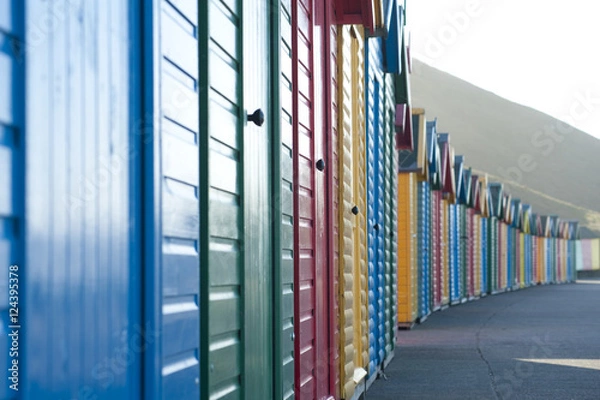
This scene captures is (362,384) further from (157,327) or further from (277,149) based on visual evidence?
(157,327)

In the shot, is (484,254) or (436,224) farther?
(484,254)

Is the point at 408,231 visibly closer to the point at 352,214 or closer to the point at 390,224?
the point at 390,224

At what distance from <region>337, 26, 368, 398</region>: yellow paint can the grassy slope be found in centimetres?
12828

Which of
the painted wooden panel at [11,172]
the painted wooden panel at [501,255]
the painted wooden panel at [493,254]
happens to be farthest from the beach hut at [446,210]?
the painted wooden panel at [11,172]

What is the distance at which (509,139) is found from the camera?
154125 millimetres

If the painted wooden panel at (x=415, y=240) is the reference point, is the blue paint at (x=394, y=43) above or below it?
above

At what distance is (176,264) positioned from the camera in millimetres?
3248

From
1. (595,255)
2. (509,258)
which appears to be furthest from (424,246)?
(595,255)

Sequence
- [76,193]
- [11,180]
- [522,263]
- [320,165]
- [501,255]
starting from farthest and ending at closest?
1. [522,263]
2. [501,255]
3. [320,165]
4. [76,193]
5. [11,180]

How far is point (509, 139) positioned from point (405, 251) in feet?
454

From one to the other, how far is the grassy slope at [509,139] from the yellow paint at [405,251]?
389 feet

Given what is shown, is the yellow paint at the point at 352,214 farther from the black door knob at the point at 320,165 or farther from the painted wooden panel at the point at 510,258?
the painted wooden panel at the point at 510,258

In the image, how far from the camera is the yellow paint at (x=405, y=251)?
1853cm

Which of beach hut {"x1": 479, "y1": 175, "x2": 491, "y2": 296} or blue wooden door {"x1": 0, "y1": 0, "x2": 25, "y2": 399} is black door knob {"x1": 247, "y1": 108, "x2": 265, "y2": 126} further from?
beach hut {"x1": 479, "y1": 175, "x2": 491, "y2": 296}
